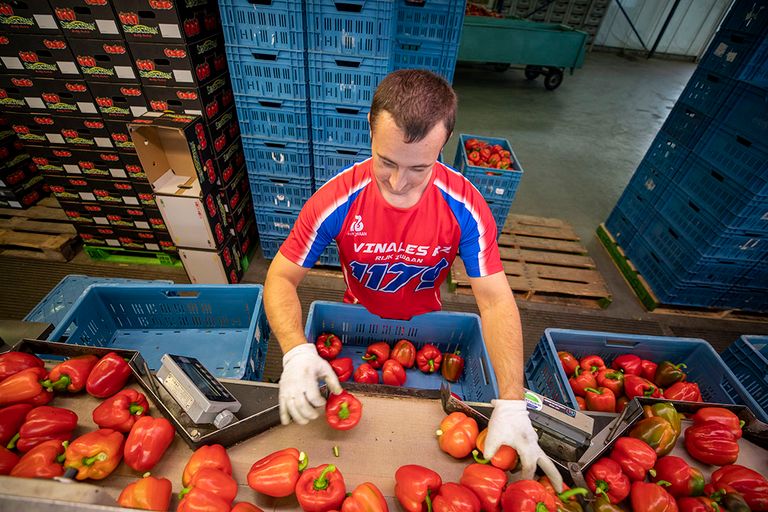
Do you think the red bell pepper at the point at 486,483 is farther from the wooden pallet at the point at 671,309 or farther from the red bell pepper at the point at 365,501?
the wooden pallet at the point at 671,309

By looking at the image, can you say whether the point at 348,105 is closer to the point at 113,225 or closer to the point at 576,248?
the point at 113,225

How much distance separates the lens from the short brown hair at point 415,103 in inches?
51.1

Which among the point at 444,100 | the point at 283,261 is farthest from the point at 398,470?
the point at 444,100

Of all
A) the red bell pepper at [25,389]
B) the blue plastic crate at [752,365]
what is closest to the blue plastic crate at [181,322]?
the red bell pepper at [25,389]

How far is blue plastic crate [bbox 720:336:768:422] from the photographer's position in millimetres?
2391

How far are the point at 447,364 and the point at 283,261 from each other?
1.34 metres

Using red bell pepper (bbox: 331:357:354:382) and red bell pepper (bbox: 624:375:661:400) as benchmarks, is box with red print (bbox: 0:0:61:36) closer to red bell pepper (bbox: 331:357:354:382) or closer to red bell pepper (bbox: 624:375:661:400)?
red bell pepper (bbox: 331:357:354:382)

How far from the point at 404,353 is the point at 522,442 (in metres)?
1.19

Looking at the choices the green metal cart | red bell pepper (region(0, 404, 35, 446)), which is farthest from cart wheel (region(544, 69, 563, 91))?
red bell pepper (region(0, 404, 35, 446))

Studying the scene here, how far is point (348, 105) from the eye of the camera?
3.11m

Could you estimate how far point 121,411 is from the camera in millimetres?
1352

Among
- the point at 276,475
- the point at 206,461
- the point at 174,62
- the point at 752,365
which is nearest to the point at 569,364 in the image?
the point at 752,365

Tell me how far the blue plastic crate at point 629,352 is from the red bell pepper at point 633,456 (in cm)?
68

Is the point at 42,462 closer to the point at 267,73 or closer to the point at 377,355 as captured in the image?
the point at 377,355
